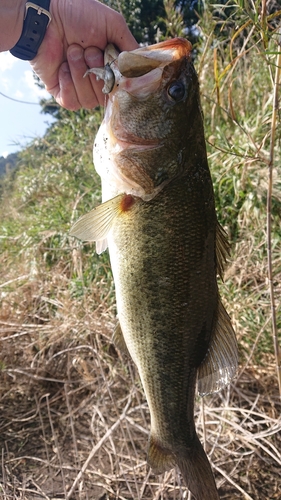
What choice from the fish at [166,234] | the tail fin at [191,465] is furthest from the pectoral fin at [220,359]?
the tail fin at [191,465]

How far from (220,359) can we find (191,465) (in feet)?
1.37

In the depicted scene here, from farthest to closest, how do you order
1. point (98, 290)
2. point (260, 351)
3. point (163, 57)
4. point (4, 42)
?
1. point (98, 290)
2. point (260, 351)
3. point (4, 42)
4. point (163, 57)

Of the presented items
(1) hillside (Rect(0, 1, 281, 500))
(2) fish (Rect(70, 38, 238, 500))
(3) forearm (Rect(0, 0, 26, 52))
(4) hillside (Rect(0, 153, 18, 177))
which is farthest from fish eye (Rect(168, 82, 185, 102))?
(4) hillside (Rect(0, 153, 18, 177))

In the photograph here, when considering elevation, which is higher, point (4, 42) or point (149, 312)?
point (4, 42)

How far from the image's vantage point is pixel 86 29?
162cm

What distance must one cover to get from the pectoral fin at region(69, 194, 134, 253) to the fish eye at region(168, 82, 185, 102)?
376 millimetres

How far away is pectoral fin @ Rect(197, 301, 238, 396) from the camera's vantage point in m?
1.43

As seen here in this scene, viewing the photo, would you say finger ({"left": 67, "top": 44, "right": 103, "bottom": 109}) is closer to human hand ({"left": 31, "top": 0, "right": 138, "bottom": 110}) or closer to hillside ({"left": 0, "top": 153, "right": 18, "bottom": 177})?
human hand ({"left": 31, "top": 0, "right": 138, "bottom": 110})

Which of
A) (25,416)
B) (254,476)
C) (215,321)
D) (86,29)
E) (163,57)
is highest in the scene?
(86,29)

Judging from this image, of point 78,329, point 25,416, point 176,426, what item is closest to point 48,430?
point 25,416

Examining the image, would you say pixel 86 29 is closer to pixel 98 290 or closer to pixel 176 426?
pixel 176 426

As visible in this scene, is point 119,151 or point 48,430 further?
point 48,430

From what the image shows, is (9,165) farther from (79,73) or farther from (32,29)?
(79,73)

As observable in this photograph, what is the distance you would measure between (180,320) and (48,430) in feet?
7.01
